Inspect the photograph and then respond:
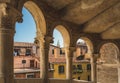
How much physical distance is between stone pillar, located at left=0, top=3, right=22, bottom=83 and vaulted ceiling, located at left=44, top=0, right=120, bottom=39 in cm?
300

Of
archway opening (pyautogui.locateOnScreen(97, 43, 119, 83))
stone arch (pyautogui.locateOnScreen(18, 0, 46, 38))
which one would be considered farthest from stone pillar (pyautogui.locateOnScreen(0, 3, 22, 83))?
archway opening (pyautogui.locateOnScreen(97, 43, 119, 83))

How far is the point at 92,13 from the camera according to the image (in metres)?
10.3

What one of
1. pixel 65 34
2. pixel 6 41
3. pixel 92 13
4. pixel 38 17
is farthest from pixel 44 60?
pixel 6 41

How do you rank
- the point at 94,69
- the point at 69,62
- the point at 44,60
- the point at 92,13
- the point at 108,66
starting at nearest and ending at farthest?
the point at 44,60 < the point at 92,13 < the point at 69,62 < the point at 94,69 < the point at 108,66

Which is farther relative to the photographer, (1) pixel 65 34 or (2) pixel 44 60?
(1) pixel 65 34

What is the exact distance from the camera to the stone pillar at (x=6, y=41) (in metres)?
5.78

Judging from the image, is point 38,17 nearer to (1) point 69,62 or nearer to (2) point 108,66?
(1) point 69,62

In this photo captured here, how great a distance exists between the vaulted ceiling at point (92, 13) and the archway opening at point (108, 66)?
3.39m

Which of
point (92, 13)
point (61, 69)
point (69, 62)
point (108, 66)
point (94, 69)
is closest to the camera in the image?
point (92, 13)

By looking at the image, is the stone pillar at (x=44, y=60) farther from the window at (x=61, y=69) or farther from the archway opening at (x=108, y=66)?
the window at (x=61, y=69)

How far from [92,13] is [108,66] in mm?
6684

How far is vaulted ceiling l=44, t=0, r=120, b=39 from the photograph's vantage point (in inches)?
365

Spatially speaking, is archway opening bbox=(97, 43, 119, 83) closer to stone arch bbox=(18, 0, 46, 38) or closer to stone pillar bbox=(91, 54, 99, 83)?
stone pillar bbox=(91, 54, 99, 83)

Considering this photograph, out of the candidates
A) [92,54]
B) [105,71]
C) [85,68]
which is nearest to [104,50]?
[105,71]
